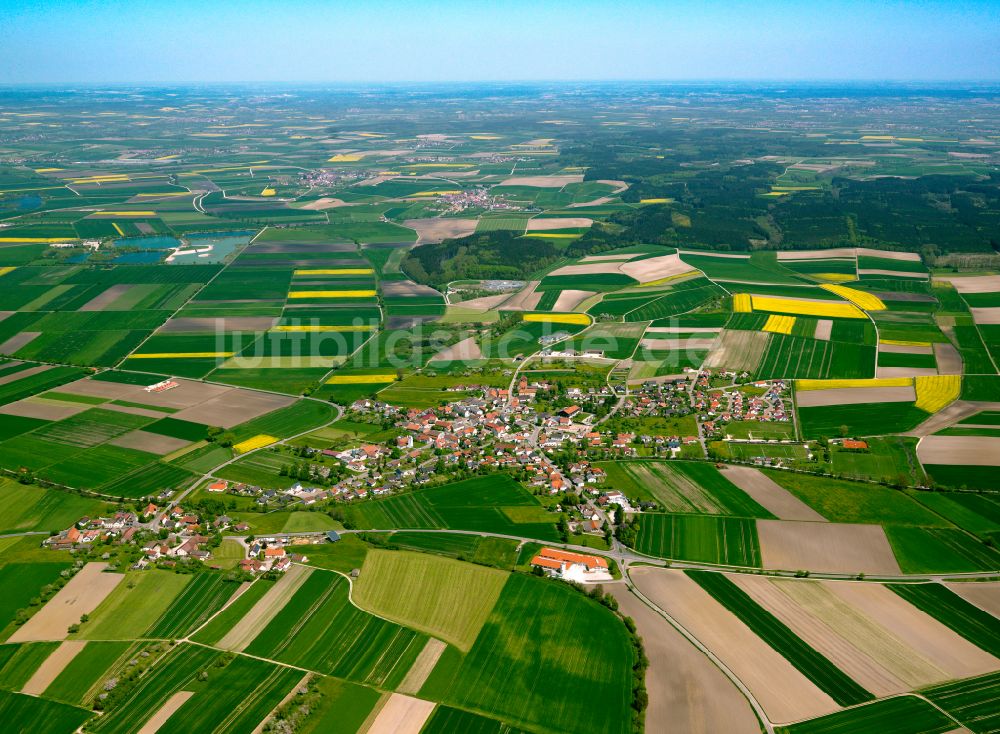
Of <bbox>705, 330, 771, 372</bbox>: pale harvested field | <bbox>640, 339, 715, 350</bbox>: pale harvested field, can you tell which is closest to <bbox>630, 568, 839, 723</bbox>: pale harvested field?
<bbox>705, 330, 771, 372</bbox>: pale harvested field

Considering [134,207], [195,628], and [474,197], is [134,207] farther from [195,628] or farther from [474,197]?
[195,628]

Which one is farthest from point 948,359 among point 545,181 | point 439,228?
point 545,181

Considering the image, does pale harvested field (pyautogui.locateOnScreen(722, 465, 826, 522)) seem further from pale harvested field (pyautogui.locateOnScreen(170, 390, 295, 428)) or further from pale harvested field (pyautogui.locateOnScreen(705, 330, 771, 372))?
pale harvested field (pyautogui.locateOnScreen(170, 390, 295, 428))

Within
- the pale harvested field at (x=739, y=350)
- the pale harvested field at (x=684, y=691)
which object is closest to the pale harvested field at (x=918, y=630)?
the pale harvested field at (x=684, y=691)

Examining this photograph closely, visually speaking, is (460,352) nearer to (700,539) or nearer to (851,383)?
(851,383)

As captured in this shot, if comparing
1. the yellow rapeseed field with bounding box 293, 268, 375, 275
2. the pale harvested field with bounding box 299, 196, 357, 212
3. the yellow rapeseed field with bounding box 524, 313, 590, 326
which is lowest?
the yellow rapeseed field with bounding box 524, 313, 590, 326
